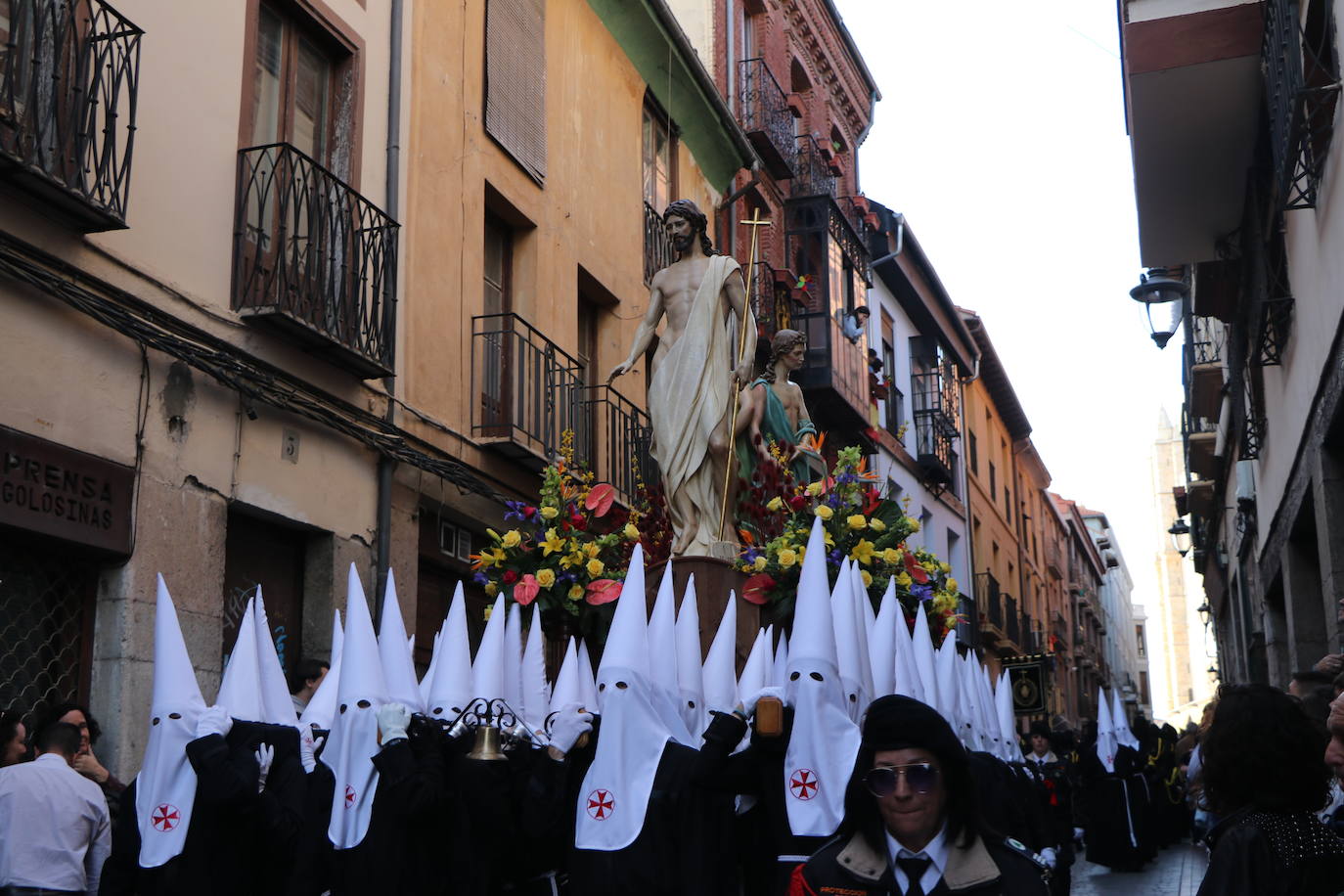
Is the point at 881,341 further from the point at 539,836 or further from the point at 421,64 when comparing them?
the point at 539,836

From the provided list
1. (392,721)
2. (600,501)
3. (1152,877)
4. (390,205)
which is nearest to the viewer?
(392,721)

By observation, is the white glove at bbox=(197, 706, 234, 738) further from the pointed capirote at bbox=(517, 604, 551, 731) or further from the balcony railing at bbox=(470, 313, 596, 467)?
the balcony railing at bbox=(470, 313, 596, 467)

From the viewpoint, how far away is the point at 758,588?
27.9 ft

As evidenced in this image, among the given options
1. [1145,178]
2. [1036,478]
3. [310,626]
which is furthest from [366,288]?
[1036,478]

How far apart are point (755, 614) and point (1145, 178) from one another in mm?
6529

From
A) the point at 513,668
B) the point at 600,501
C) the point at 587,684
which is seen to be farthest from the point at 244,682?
the point at 600,501

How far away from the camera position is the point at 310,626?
1086 centimetres

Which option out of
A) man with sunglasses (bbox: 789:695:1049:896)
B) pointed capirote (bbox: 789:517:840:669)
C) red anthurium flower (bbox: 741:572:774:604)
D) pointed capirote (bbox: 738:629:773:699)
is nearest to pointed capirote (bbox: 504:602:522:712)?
pointed capirote (bbox: 738:629:773:699)

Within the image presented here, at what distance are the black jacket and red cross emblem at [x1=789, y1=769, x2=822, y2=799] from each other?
68.4 inches

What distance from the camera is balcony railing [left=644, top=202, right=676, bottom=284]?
1753 centimetres

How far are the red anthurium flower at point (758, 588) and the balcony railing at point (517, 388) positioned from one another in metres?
4.64

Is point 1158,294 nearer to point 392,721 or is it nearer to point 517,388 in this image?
point 517,388

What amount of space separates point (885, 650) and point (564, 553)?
291cm

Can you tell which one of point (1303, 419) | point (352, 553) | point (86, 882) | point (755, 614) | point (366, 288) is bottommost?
point (86, 882)
